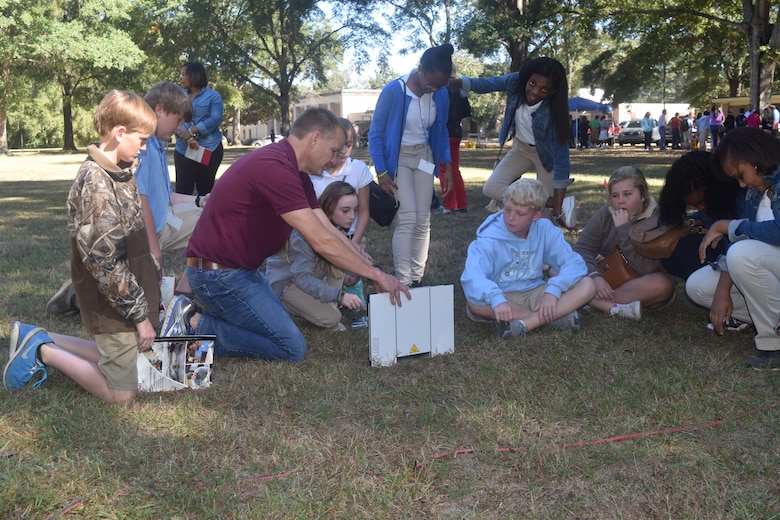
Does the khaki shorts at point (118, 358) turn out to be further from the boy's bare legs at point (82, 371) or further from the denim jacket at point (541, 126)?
the denim jacket at point (541, 126)

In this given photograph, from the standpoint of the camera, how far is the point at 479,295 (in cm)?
432

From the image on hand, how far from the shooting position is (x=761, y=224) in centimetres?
369

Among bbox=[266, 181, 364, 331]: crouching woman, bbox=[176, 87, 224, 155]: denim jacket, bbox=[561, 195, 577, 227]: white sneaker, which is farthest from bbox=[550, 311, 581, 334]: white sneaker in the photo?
bbox=[176, 87, 224, 155]: denim jacket

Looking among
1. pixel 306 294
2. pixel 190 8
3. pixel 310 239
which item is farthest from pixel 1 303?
pixel 190 8

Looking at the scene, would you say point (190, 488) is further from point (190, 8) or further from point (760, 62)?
point (190, 8)

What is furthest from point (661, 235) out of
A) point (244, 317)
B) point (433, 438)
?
point (244, 317)

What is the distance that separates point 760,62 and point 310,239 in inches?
922

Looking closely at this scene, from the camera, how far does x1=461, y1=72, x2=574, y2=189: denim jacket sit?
617cm

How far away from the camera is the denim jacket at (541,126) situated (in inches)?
243

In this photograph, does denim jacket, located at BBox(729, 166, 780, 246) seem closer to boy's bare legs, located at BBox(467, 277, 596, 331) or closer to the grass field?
the grass field

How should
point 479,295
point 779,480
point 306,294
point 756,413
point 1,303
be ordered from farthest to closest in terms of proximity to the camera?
point 1,303, point 306,294, point 479,295, point 756,413, point 779,480

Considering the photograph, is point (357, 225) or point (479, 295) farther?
point (357, 225)

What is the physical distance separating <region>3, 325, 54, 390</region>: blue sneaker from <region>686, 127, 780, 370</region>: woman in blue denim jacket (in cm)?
360

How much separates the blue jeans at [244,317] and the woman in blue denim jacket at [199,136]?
127 inches
